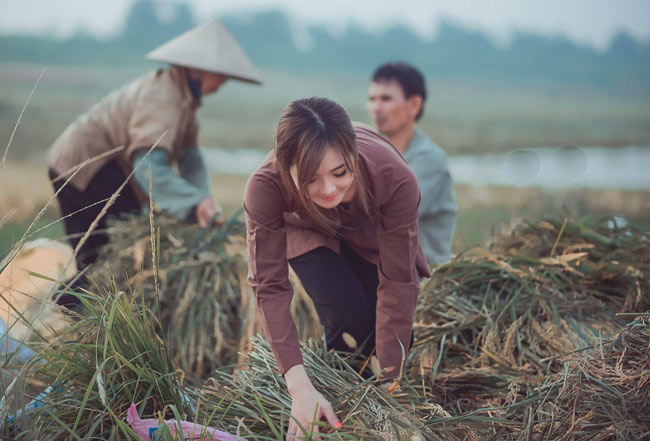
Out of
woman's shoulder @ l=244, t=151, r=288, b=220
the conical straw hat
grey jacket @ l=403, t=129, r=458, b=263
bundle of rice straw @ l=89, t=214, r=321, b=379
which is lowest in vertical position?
bundle of rice straw @ l=89, t=214, r=321, b=379

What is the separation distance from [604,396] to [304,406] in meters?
0.77

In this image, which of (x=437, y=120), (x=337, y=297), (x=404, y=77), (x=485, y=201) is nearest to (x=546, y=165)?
(x=485, y=201)

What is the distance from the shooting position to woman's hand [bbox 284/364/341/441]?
56.6 inches

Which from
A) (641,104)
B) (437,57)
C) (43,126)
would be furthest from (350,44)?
(43,126)

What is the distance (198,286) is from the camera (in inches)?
112

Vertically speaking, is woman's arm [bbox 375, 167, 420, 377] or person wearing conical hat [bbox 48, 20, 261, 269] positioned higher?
person wearing conical hat [bbox 48, 20, 261, 269]

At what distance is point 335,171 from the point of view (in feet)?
4.95

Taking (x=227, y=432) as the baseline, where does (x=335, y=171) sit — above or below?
above

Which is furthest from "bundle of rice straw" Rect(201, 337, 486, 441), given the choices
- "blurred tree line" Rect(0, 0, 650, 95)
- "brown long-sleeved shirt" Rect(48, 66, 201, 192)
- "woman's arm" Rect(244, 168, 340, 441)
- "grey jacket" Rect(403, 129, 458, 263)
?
"blurred tree line" Rect(0, 0, 650, 95)

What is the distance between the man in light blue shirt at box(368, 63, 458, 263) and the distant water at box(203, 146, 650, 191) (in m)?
10.3

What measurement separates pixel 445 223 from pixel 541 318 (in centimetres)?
83

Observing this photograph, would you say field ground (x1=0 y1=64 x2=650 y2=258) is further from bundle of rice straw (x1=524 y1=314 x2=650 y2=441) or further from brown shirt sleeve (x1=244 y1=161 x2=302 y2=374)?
brown shirt sleeve (x1=244 y1=161 x2=302 y2=374)

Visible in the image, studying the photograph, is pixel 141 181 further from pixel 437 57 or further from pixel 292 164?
pixel 437 57

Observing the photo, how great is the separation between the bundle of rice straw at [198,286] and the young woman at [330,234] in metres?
0.81
